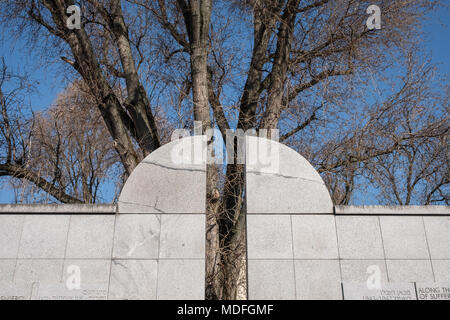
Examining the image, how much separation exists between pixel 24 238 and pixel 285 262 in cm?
349

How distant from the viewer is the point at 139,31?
998cm

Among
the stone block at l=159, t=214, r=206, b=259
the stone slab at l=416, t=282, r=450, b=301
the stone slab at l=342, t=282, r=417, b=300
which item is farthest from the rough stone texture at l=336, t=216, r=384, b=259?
the stone block at l=159, t=214, r=206, b=259

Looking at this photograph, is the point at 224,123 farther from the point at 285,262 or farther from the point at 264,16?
the point at 285,262

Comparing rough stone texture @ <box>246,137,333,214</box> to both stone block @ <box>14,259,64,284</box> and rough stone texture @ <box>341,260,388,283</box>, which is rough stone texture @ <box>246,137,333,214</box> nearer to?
rough stone texture @ <box>341,260,388,283</box>

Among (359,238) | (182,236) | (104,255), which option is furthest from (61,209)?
(359,238)

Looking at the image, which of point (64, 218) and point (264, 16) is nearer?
point (64, 218)

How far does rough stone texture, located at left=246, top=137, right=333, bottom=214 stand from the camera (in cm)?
552

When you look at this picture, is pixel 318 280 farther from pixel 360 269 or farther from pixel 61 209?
pixel 61 209

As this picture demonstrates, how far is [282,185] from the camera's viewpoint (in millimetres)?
5617

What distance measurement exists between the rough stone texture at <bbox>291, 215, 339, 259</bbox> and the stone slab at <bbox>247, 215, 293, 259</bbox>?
0.35 feet
